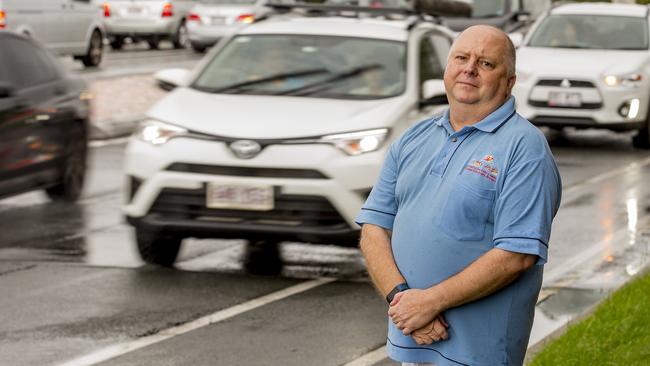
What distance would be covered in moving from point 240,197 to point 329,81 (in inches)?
62.2

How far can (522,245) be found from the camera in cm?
402

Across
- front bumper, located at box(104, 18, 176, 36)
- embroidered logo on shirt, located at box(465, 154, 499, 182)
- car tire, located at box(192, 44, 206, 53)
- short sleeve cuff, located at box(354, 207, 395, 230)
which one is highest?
embroidered logo on shirt, located at box(465, 154, 499, 182)

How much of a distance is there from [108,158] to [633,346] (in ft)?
33.2

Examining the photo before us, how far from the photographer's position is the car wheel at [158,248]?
9.88 metres

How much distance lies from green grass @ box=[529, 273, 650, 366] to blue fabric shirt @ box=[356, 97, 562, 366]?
279 cm

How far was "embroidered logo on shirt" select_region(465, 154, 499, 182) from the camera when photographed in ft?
13.4

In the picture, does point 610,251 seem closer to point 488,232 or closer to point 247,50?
point 247,50

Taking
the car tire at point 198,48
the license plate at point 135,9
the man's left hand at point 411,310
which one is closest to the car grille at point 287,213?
the man's left hand at point 411,310

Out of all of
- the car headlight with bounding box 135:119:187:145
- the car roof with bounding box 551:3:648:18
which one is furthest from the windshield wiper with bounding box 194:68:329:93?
the car roof with bounding box 551:3:648:18

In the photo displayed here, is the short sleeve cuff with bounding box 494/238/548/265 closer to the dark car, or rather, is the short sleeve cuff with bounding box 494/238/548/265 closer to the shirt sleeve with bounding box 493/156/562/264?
the shirt sleeve with bounding box 493/156/562/264

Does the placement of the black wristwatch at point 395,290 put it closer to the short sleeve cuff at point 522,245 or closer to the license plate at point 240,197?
the short sleeve cuff at point 522,245

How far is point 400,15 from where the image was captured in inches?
489

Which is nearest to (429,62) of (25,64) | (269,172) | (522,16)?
(269,172)

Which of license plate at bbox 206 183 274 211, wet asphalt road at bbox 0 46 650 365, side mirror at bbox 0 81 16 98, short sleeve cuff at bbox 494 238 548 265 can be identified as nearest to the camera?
short sleeve cuff at bbox 494 238 548 265
